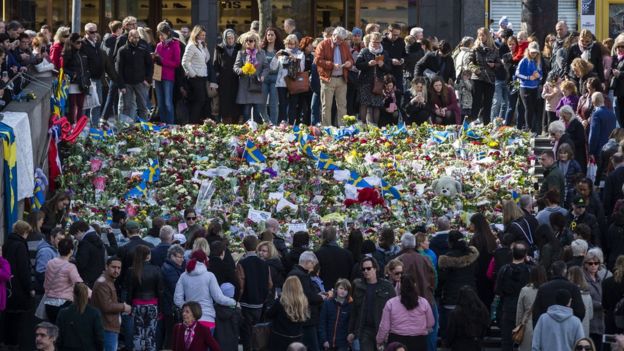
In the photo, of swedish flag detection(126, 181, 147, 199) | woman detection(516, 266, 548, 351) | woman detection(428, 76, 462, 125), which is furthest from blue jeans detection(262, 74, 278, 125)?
woman detection(516, 266, 548, 351)

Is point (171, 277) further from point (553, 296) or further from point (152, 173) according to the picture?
point (152, 173)

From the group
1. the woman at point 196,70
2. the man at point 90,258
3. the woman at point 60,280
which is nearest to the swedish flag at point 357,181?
Result: the woman at point 196,70

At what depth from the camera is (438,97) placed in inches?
1165

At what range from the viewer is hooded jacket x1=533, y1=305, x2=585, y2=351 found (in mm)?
18281

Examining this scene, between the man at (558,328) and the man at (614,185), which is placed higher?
the man at (614,185)

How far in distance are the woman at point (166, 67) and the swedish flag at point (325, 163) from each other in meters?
3.20

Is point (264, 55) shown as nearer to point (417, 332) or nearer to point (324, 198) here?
point (324, 198)

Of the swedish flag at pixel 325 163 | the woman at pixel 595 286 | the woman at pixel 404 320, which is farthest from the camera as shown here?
the swedish flag at pixel 325 163

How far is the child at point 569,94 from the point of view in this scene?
27625mm

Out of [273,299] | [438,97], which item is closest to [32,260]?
[273,299]

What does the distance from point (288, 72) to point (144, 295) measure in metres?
10.1

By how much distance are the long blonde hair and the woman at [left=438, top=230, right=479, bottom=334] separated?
2.45 m

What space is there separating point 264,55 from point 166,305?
391 inches

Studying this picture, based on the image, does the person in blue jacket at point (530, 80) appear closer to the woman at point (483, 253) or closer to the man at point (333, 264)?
the woman at point (483, 253)
